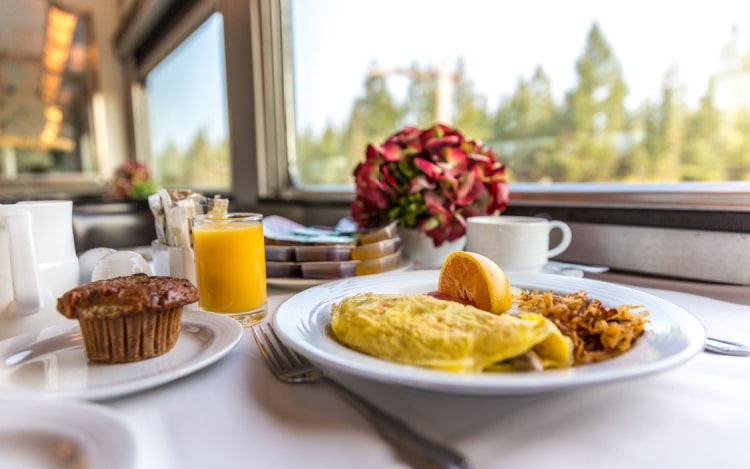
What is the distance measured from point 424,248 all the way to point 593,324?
61 cm

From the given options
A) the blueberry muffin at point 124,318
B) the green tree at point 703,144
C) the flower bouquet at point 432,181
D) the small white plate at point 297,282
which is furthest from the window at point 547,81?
the blueberry muffin at point 124,318

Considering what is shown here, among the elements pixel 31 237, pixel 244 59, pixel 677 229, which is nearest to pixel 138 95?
pixel 244 59

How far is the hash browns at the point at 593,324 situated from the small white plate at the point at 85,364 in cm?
39

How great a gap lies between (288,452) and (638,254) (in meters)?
0.99

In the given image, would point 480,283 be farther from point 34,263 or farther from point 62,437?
point 34,263

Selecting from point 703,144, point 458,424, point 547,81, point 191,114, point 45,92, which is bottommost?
point 458,424

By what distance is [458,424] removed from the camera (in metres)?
0.38

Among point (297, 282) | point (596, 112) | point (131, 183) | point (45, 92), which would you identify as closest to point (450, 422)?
point (297, 282)

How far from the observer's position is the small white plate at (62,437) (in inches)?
12.4

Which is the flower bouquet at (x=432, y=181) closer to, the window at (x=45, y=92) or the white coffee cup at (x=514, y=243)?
the white coffee cup at (x=514, y=243)

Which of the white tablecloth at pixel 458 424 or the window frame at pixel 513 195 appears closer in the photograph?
the white tablecloth at pixel 458 424

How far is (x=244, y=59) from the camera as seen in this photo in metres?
2.31

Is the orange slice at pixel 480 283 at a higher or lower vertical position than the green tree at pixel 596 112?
lower

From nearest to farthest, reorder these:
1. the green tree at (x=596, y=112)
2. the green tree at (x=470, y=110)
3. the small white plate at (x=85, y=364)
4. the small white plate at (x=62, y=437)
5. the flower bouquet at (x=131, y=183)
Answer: the small white plate at (x=62, y=437), the small white plate at (x=85, y=364), the green tree at (x=596, y=112), the green tree at (x=470, y=110), the flower bouquet at (x=131, y=183)
